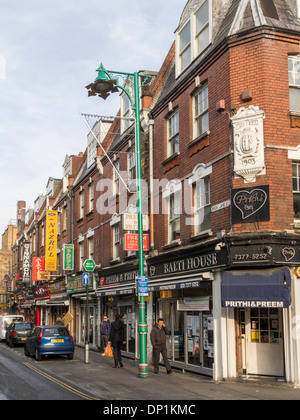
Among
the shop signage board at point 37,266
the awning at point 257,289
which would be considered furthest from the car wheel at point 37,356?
the shop signage board at point 37,266

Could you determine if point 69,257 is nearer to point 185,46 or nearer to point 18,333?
point 18,333

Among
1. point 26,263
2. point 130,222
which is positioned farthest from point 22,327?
point 26,263

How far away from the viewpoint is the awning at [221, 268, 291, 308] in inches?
516

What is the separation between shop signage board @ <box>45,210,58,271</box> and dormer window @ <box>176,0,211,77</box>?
2126cm

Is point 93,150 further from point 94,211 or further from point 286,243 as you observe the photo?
point 286,243

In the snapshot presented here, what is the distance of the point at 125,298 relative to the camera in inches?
909

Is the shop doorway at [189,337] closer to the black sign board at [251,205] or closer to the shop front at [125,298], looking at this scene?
the shop front at [125,298]

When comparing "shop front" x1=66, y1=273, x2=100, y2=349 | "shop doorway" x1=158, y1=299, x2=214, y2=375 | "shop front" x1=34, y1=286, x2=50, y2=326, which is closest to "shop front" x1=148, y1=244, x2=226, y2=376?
"shop doorway" x1=158, y1=299, x2=214, y2=375

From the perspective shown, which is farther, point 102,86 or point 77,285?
point 77,285

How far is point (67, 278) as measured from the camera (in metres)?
33.7

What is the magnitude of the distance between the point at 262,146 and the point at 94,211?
1612 centimetres

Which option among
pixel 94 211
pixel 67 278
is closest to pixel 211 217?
pixel 94 211

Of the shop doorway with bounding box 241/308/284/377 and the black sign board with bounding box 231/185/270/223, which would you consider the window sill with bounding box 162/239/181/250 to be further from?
the shop doorway with bounding box 241/308/284/377

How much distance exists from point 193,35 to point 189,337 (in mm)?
10527
